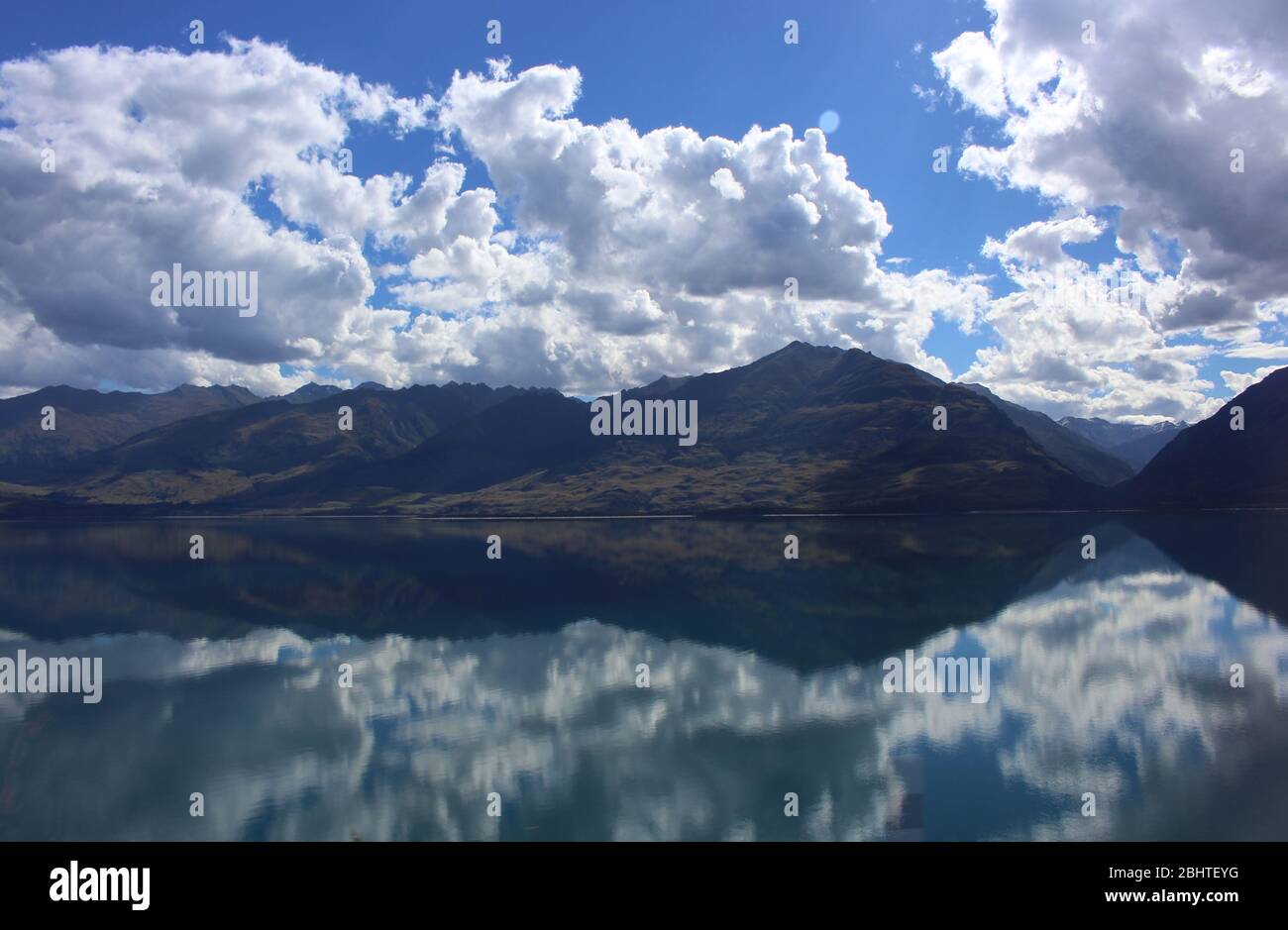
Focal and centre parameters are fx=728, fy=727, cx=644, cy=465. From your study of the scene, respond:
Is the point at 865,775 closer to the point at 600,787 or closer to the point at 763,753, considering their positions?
the point at 763,753
